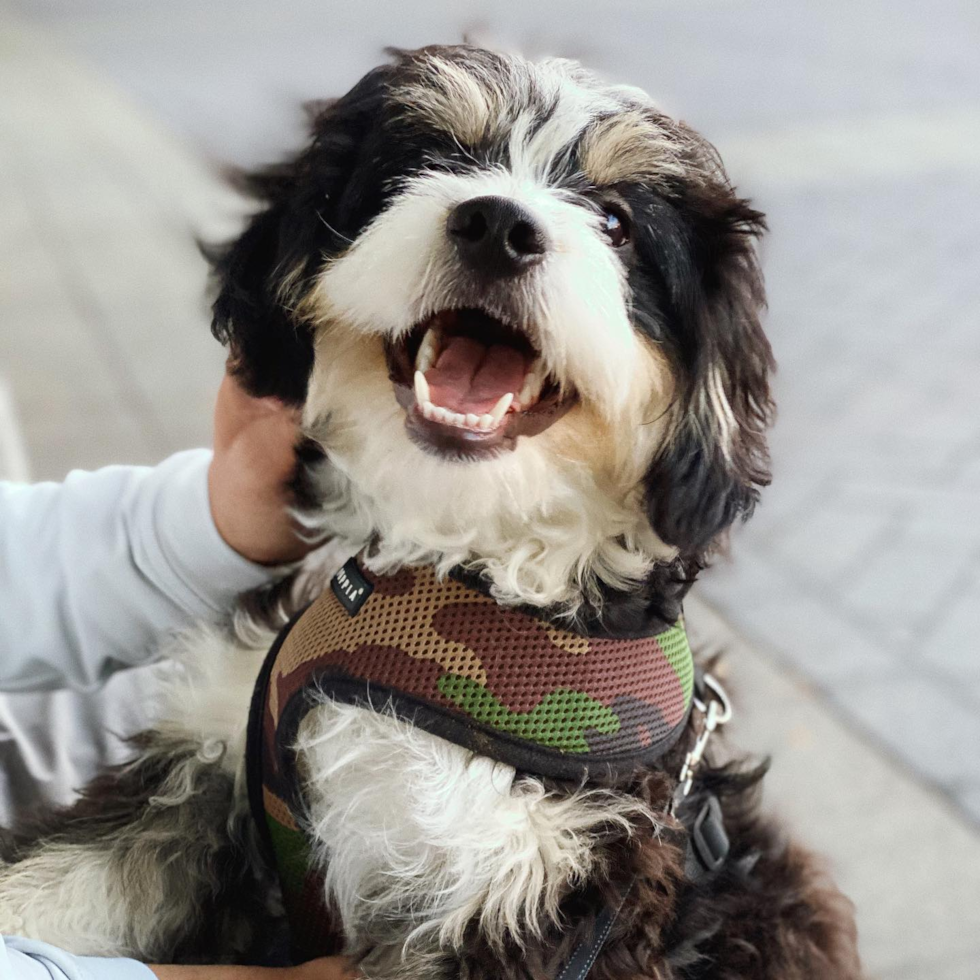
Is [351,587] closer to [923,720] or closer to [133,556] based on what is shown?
[133,556]

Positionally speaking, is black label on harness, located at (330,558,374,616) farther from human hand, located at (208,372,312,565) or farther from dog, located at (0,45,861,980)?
human hand, located at (208,372,312,565)

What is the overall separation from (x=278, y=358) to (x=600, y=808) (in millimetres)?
787

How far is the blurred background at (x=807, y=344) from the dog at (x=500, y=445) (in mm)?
261

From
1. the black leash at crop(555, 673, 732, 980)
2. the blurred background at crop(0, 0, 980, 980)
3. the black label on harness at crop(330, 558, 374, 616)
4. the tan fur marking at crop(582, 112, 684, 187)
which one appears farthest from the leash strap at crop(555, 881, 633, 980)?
Answer: the tan fur marking at crop(582, 112, 684, 187)

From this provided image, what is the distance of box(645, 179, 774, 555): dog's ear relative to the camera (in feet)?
5.01

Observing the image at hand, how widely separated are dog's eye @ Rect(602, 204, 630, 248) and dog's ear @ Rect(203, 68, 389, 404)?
350 mm

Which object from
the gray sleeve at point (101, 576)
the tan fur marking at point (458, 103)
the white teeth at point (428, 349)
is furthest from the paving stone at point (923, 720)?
the tan fur marking at point (458, 103)

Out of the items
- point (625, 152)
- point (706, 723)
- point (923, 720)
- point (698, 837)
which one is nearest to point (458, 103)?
point (625, 152)

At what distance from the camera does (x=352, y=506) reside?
70.3 inches

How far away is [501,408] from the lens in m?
1.48

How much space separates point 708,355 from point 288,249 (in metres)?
0.60

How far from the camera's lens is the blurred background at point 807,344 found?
2.91 metres

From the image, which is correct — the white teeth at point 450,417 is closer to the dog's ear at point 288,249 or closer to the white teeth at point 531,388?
the white teeth at point 531,388

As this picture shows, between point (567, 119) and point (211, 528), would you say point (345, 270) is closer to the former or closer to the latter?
point (567, 119)
